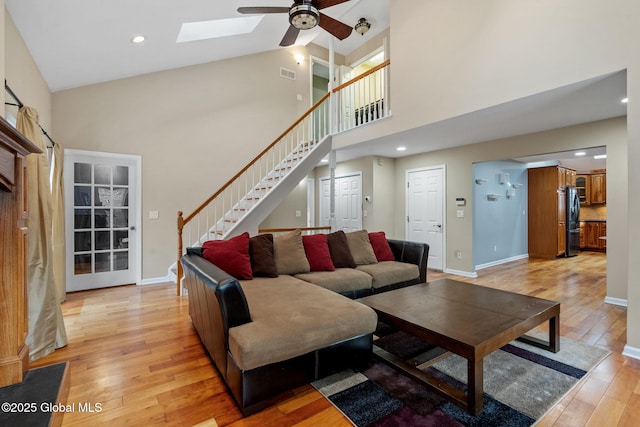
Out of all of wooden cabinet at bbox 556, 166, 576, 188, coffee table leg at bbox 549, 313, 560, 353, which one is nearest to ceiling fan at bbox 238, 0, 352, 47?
coffee table leg at bbox 549, 313, 560, 353

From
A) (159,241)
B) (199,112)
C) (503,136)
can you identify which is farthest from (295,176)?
(503,136)

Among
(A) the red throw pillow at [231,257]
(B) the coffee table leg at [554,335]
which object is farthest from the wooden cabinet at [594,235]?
(A) the red throw pillow at [231,257]

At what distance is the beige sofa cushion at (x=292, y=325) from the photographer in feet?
5.42

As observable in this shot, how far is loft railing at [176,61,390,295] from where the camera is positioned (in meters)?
4.76

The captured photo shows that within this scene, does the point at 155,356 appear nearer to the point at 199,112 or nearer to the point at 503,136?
the point at 199,112

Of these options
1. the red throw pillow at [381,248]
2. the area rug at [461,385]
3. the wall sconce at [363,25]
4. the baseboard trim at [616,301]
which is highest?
the wall sconce at [363,25]

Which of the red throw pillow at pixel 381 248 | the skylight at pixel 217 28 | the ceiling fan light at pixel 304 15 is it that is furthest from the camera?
the skylight at pixel 217 28

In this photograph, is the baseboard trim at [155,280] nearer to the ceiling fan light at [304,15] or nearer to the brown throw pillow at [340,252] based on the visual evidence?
the brown throw pillow at [340,252]

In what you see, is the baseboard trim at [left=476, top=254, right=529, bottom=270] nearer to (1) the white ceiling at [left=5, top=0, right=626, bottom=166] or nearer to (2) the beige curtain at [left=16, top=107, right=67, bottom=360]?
(1) the white ceiling at [left=5, top=0, right=626, bottom=166]

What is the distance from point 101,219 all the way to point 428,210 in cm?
560

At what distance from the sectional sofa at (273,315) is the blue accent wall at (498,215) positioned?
10.8 ft

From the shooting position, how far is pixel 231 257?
2.88 m

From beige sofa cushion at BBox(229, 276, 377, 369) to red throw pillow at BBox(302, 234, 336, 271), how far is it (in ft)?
2.87

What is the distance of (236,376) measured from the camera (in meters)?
1.73
